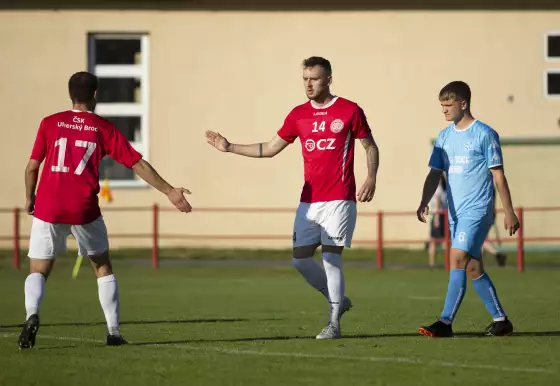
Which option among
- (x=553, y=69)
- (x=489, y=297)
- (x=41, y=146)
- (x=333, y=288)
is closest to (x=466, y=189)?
(x=489, y=297)

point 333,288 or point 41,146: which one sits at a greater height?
point 41,146

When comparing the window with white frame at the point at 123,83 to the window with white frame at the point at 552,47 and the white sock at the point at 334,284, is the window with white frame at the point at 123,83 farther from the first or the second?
the white sock at the point at 334,284

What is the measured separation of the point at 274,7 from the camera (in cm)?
2984

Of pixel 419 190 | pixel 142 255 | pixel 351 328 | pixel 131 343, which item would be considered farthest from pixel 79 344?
pixel 419 190

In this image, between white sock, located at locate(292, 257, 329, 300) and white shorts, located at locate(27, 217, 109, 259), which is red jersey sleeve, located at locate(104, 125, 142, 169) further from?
white sock, located at locate(292, 257, 329, 300)

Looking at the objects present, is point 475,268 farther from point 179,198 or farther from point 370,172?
point 179,198

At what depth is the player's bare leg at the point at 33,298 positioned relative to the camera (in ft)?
35.9

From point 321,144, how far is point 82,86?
212 centimetres

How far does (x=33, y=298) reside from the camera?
11008 mm

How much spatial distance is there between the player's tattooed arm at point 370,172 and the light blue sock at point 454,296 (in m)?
1.03

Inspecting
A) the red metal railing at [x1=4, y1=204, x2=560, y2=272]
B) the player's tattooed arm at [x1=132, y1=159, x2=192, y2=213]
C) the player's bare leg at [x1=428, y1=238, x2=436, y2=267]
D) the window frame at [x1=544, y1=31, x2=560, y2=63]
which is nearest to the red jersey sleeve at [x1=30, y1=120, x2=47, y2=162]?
the player's tattooed arm at [x1=132, y1=159, x2=192, y2=213]

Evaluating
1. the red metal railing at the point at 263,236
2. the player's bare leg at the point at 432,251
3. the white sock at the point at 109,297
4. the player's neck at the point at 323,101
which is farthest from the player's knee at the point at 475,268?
the player's bare leg at the point at 432,251

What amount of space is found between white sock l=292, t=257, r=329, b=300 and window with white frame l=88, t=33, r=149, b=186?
58.4 feet

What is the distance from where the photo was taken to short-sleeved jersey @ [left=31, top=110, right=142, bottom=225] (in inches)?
432
